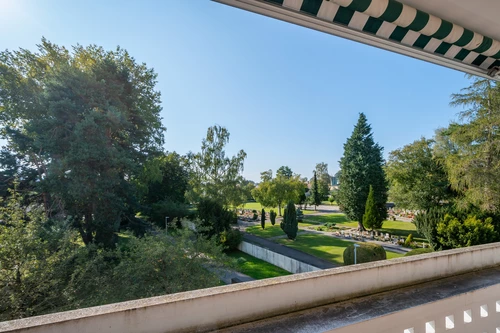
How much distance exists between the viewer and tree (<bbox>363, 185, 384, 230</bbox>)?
45.2 feet

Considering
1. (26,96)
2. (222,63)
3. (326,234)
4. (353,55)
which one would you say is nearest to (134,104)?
(26,96)

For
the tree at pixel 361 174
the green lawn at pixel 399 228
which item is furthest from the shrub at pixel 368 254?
the tree at pixel 361 174

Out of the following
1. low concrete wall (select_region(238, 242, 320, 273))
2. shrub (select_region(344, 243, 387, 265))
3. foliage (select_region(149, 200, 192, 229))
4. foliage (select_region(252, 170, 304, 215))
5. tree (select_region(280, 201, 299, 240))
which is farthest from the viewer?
foliage (select_region(252, 170, 304, 215))

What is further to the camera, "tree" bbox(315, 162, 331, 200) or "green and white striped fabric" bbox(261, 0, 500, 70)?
"tree" bbox(315, 162, 331, 200)

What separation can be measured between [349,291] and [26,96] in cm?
1356

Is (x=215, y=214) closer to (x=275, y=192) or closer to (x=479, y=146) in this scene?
(x=275, y=192)

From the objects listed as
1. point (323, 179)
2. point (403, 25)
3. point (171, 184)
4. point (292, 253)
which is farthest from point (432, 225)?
point (323, 179)

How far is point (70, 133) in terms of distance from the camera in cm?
945

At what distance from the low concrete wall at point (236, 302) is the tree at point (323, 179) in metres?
27.3

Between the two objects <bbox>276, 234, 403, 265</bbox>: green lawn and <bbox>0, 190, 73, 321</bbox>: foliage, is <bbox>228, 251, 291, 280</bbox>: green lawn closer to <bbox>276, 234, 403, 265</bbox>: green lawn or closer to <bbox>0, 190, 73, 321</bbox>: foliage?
<bbox>276, 234, 403, 265</bbox>: green lawn

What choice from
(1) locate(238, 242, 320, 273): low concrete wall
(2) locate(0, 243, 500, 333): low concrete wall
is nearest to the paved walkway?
(1) locate(238, 242, 320, 273): low concrete wall

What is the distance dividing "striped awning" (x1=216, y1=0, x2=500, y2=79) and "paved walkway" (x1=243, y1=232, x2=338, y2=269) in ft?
28.0

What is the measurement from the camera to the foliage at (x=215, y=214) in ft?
39.3

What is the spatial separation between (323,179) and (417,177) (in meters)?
17.3
